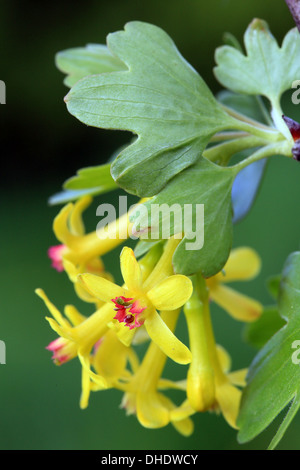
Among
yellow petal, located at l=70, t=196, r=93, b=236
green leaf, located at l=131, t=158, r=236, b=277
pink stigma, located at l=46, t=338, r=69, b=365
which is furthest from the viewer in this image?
yellow petal, located at l=70, t=196, r=93, b=236

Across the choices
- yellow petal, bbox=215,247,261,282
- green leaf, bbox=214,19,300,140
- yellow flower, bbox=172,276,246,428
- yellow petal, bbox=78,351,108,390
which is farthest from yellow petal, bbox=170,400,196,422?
green leaf, bbox=214,19,300,140

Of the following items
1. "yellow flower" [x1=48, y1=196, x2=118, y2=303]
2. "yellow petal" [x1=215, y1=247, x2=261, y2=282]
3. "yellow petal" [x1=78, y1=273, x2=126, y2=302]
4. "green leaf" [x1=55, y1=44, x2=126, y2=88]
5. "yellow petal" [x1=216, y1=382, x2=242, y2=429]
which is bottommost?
"yellow petal" [x1=216, y1=382, x2=242, y2=429]

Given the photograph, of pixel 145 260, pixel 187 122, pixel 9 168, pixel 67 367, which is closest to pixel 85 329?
pixel 145 260

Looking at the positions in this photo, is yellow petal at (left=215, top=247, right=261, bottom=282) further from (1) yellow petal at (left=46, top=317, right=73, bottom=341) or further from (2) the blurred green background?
(2) the blurred green background

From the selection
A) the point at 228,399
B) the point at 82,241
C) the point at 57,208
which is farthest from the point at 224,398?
the point at 57,208

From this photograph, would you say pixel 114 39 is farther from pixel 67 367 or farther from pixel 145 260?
pixel 67 367

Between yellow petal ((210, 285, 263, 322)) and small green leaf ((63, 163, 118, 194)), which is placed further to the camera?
yellow petal ((210, 285, 263, 322))

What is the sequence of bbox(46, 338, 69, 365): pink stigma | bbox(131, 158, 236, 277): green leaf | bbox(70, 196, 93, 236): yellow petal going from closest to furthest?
bbox(131, 158, 236, 277): green leaf → bbox(46, 338, 69, 365): pink stigma → bbox(70, 196, 93, 236): yellow petal
